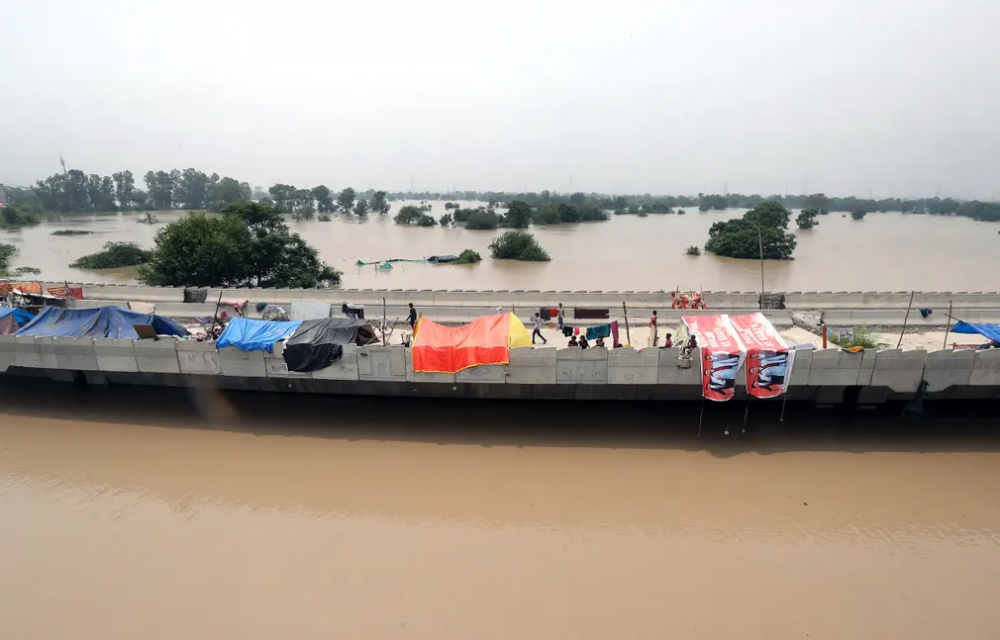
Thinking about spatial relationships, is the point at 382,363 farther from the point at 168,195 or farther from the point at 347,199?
the point at 168,195

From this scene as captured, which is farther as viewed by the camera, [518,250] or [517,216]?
[517,216]

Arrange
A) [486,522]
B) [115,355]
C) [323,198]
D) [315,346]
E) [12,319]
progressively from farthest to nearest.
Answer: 1. [323,198]
2. [12,319]
3. [115,355]
4. [315,346]
5. [486,522]

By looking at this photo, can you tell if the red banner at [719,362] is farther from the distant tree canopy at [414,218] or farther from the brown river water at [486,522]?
the distant tree canopy at [414,218]

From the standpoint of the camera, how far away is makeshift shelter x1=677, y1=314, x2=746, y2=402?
9320 millimetres

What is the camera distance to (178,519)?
826 cm

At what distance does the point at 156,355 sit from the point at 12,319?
442 centimetres

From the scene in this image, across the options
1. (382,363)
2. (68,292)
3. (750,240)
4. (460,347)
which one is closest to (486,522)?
(460,347)

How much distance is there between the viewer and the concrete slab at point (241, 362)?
1026cm

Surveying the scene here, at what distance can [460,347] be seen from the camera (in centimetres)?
973

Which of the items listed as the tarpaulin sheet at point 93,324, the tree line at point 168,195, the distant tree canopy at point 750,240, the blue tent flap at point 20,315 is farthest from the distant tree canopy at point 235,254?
the tree line at point 168,195

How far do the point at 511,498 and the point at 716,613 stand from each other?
11.6 ft

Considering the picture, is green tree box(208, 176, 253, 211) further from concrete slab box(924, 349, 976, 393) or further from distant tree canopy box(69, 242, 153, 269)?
concrete slab box(924, 349, 976, 393)

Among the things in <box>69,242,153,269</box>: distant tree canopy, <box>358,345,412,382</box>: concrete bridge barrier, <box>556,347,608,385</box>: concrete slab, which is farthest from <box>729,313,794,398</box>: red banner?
<box>69,242,153,269</box>: distant tree canopy

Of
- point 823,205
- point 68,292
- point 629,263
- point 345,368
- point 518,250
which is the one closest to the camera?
point 345,368
